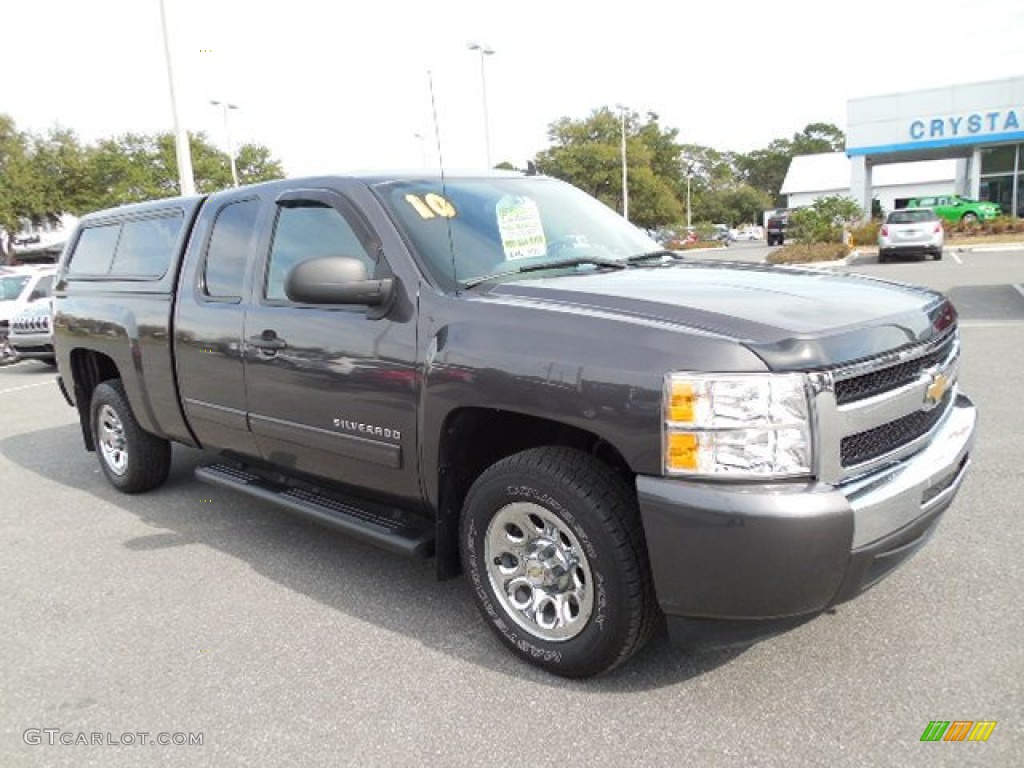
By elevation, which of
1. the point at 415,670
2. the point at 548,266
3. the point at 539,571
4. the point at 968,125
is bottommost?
the point at 415,670

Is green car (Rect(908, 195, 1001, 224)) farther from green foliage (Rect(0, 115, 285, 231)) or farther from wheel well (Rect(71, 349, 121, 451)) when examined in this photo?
wheel well (Rect(71, 349, 121, 451))

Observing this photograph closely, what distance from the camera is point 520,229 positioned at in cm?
368

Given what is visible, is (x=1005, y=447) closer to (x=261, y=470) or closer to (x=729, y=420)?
(x=729, y=420)

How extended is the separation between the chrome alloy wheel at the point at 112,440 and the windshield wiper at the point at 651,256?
3602mm

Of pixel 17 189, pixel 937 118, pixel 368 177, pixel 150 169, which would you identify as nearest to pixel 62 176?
pixel 17 189

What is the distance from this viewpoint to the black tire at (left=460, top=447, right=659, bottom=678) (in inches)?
105

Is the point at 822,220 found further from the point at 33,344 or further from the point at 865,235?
the point at 33,344

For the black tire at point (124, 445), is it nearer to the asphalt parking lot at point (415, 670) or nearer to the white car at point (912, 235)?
the asphalt parking lot at point (415, 670)

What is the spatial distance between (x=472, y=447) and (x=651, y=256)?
1.45 meters

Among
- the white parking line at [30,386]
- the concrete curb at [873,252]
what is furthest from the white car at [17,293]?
the concrete curb at [873,252]

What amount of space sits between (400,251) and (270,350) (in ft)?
3.01

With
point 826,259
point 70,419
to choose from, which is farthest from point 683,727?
point 826,259

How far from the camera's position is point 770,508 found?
237 centimetres

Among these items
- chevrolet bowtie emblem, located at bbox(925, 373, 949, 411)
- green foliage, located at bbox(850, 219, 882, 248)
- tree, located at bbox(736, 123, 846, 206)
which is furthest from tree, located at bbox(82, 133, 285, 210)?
tree, located at bbox(736, 123, 846, 206)
